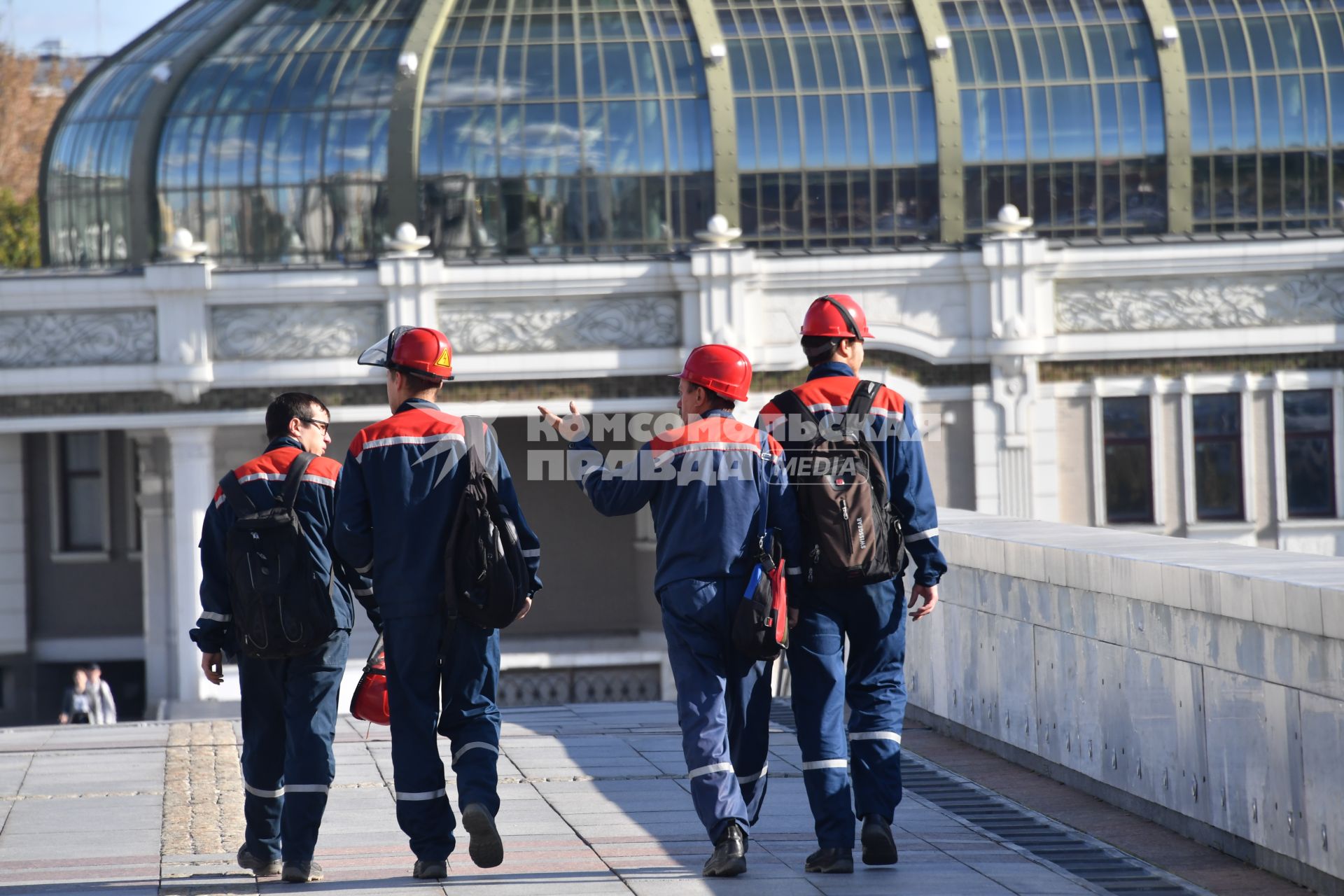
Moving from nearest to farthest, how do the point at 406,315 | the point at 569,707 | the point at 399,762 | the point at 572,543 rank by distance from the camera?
1. the point at 399,762
2. the point at 569,707
3. the point at 406,315
4. the point at 572,543

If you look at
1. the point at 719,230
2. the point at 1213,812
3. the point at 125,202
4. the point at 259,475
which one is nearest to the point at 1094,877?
the point at 1213,812

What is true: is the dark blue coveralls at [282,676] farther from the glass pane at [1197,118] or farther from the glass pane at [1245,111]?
the glass pane at [1245,111]

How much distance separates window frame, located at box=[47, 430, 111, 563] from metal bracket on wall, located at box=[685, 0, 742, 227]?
33.3ft

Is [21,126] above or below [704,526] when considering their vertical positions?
above

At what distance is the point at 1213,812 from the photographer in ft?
23.0

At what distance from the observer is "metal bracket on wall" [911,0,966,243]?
2748 cm

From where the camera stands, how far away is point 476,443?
675cm

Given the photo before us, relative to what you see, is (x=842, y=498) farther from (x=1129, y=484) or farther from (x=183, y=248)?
(x=1129, y=484)

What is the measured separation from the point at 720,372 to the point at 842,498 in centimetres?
64

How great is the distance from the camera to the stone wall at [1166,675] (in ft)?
20.5

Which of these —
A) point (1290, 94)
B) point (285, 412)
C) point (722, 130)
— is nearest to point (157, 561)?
point (722, 130)

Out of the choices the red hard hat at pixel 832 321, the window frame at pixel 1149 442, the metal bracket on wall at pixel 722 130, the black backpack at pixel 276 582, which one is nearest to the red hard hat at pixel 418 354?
the black backpack at pixel 276 582

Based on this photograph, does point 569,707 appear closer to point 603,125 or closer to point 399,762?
point 399,762

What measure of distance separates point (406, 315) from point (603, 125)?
4502mm
